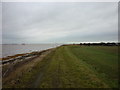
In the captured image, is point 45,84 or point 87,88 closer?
point 87,88

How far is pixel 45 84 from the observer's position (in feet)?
20.4

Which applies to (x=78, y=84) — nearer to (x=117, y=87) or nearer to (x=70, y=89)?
(x=70, y=89)

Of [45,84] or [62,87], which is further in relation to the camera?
[45,84]

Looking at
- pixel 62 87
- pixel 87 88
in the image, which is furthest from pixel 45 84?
pixel 87 88

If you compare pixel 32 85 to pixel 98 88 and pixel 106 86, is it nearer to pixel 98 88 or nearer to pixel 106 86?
pixel 98 88

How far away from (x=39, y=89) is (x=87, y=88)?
3.60 m

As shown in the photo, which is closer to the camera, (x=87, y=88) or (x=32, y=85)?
(x=87, y=88)

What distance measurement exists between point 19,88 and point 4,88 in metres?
1.41

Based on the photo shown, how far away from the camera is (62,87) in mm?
5730

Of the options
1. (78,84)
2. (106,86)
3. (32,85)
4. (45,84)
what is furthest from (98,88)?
(32,85)

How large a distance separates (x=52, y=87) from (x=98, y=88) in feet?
11.3

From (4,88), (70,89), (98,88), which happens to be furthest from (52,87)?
(4,88)

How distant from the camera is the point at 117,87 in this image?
5.66 m

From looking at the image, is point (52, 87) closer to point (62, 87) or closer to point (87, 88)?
point (62, 87)
